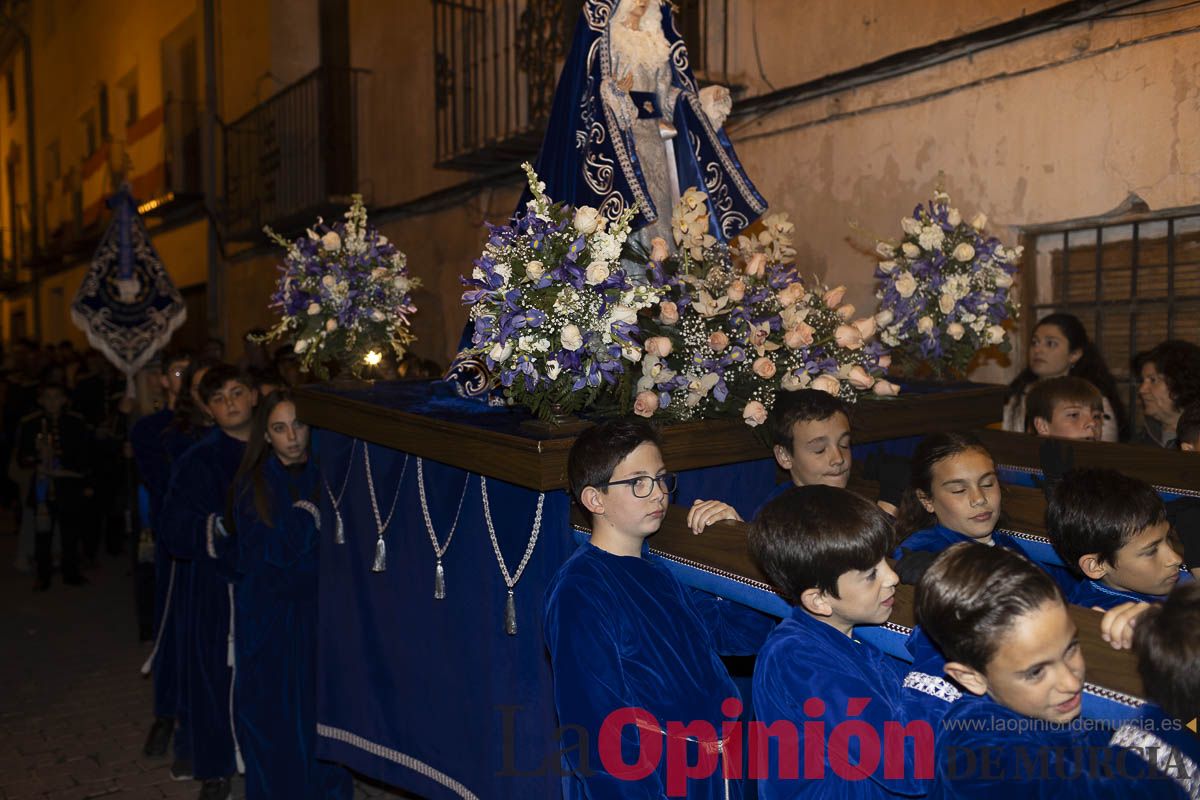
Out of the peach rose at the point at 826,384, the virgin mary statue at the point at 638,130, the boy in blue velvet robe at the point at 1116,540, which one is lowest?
the boy in blue velvet robe at the point at 1116,540

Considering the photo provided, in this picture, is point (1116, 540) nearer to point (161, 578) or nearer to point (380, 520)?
point (380, 520)

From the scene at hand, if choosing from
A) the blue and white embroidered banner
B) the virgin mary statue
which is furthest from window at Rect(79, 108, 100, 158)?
the virgin mary statue

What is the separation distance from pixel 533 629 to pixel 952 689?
1.22 m

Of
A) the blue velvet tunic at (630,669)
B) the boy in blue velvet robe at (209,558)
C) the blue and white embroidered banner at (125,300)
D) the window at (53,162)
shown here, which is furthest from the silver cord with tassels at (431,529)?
the window at (53,162)

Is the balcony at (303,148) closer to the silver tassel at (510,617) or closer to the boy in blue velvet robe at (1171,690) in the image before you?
the silver tassel at (510,617)

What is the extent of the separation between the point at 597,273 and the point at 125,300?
6.73 metres

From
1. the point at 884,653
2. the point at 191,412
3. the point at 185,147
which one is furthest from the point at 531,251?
the point at 185,147

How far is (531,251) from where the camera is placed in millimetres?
2898

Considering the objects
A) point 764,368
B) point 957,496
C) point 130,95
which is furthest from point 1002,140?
point 130,95

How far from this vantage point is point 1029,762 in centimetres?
171

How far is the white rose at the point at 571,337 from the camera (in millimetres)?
2773

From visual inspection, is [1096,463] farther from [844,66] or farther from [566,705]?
[844,66]

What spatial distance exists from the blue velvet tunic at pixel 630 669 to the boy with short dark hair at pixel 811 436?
0.72 m

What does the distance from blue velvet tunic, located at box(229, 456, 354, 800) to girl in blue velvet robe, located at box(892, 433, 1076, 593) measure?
7.57 ft
